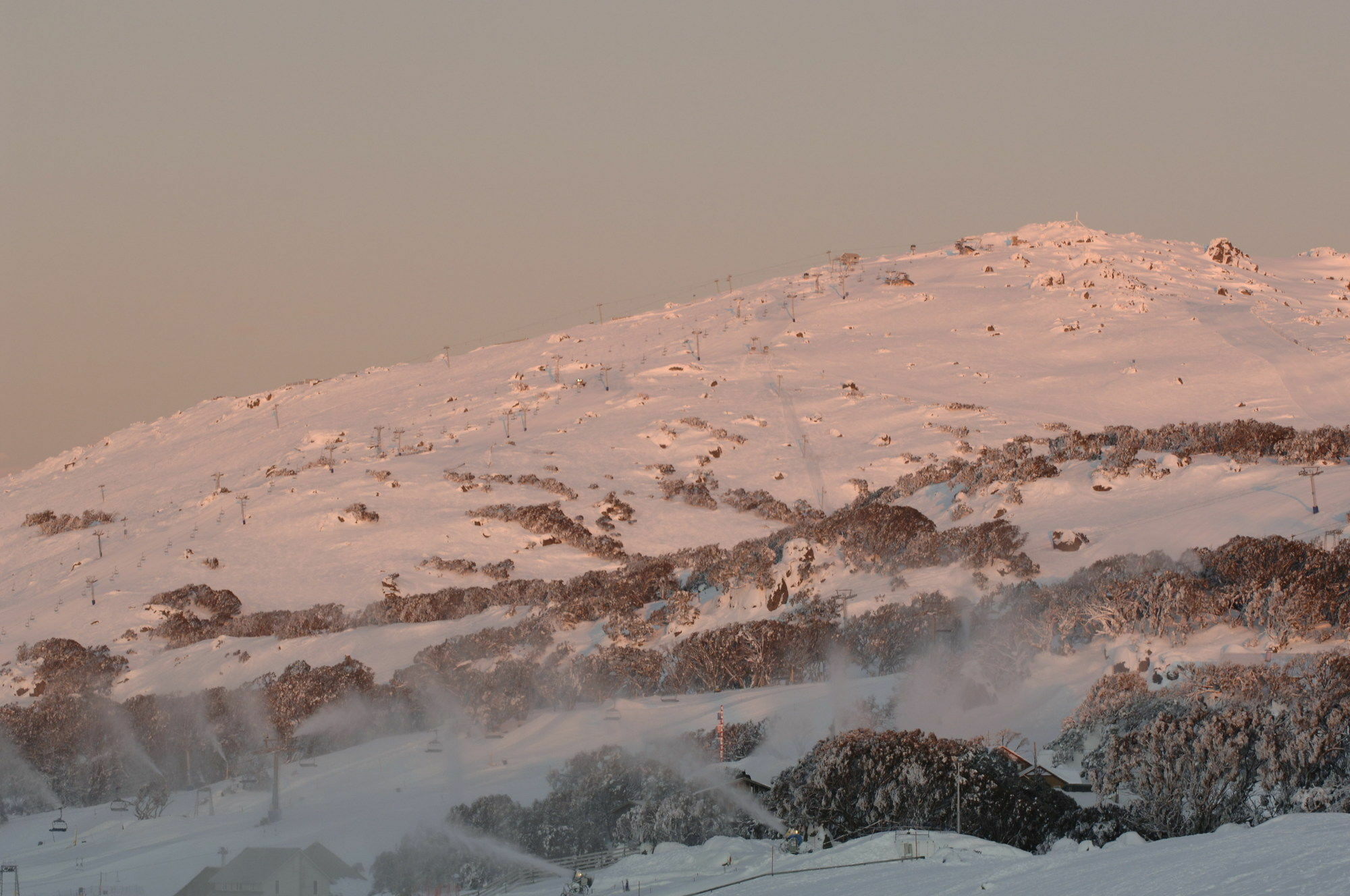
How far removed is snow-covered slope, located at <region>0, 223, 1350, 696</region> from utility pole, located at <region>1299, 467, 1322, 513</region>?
0.58m

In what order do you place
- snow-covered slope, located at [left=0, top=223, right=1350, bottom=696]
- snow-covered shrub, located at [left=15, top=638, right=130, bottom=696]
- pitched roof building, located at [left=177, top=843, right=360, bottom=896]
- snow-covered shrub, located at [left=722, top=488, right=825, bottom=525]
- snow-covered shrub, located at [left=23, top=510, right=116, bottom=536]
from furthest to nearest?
snow-covered shrub, located at [left=23, top=510, right=116, bottom=536] → snow-covered shrub, located at [left=722, top=488, right=825, bottom=525] → snow-covered slope, located at [left=0, top=223, right=1350, bottom=696] → snow-covered shrub, located at [left=15, top=638, right=130, bottom=696] → pitched roof building, located at [left=177, top=843, right=360, bottom=896]

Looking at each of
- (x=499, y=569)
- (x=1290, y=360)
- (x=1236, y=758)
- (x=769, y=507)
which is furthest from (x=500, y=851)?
(x=1290, y=360)

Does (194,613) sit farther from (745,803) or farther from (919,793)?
(919,793)

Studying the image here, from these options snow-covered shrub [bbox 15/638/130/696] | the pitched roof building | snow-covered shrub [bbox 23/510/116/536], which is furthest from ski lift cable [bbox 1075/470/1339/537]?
snow-covered shrub [bbox 23/510/116/536]

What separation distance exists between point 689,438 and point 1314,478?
4250cm

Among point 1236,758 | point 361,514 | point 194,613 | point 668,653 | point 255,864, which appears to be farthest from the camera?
point 361,514

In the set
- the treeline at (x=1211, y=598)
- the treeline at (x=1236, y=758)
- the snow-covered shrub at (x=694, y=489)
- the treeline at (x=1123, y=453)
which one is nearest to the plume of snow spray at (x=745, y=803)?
the treeline at (x=1236, y=758)

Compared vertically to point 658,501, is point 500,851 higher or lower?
lower

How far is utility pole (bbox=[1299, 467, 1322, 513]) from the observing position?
54.3 m

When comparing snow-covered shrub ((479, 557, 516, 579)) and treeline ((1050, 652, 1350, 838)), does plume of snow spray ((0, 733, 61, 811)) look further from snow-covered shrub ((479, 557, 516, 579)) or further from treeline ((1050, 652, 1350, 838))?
treeline ((1050, 652, 1350, 838))

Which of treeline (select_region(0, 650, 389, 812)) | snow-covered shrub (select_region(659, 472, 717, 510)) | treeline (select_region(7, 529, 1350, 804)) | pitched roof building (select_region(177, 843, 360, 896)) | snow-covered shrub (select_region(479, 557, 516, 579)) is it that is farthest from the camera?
snow-covered shrub (select_region(659, 472, 717, 510))

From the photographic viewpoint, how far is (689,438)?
90.7 m

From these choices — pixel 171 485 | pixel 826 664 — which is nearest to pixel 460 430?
pixel 171 485

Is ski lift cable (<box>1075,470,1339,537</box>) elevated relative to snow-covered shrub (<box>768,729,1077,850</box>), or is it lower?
elevated
